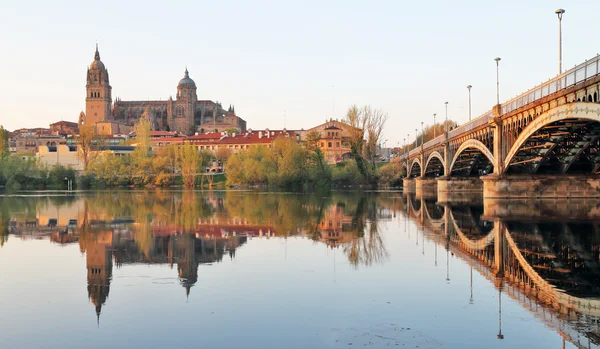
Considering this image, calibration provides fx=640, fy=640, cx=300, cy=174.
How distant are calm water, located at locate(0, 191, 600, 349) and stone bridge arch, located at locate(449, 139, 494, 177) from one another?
26.4m

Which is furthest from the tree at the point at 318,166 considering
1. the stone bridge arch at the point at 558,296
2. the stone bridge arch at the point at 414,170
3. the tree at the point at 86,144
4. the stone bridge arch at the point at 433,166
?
the stone bridge arch at the point at 558,296

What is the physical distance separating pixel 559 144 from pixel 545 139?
2.79 ft

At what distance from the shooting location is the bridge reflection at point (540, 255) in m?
11.4

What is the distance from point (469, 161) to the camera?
6025 centimetres

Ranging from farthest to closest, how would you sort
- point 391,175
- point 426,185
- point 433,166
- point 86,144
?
point 86,144
point 391,175
point 433,166
point 426,185

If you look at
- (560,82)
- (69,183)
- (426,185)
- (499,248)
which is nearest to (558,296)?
(499,248)

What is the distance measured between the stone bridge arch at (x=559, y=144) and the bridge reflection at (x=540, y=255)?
4.03m

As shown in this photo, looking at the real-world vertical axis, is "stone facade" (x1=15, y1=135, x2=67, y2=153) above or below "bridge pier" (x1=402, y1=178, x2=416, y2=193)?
above

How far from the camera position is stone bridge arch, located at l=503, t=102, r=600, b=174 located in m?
30.6

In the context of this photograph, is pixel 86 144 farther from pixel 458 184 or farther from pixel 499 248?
pixel 499 248

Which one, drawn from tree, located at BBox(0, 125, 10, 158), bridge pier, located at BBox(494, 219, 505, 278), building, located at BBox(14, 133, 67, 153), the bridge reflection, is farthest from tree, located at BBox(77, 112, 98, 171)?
bridge pier, located at BBox(494, 219, 505, 278)

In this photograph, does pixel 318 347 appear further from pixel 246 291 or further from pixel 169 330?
pixel 246 291

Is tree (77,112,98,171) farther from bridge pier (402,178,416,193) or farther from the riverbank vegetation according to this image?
bridge pier (402,178,416,193)

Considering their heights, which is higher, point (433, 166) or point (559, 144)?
point (559, 144)
